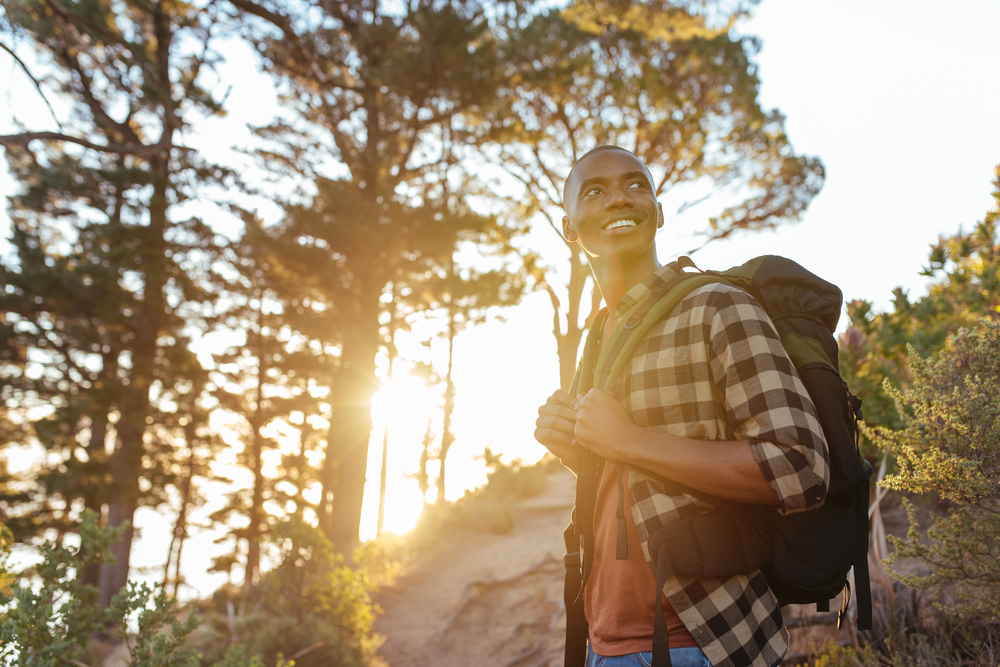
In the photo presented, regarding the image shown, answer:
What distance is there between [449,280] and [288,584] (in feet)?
26.2

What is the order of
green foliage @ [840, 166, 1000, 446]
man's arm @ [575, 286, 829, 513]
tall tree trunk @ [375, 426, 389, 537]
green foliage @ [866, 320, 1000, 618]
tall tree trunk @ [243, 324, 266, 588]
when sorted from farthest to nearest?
1. tall tree trunk @ [375, 426, 389, 537]
2. tall tree trunk @ [243, 324, 266, 588]
3. green foliage @ [840, 166, 1000, 446]
4. green foliage @ [866, 320, 1000, 618]
5. man's arm @ [575, 286, 829, 513]

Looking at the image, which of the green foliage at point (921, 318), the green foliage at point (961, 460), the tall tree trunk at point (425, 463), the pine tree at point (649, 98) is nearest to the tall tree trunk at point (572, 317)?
the pine tree at point (649, 98)

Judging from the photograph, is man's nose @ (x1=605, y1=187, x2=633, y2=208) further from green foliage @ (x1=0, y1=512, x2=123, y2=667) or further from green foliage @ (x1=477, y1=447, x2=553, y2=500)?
green foliage @ (x1=477, y1=447, x2=553, y2=500)

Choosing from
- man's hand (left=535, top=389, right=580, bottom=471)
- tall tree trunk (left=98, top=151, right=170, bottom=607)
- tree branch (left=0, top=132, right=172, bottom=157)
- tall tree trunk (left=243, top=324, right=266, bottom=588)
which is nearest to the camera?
man's hand (left=535, top=389, right=580, bottom=471)

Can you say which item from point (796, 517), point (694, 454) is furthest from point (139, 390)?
point (796, 517)

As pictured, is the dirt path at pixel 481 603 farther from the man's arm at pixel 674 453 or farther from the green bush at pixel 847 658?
the man's arm at pixel 674 453

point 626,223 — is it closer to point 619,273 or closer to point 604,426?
point 619,273

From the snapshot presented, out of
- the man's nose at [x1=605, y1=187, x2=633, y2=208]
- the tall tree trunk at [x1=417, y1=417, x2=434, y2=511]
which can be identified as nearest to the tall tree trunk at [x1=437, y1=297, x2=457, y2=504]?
the tall tree trunk at [x1=417, y1=417, x2=434, y2=511]

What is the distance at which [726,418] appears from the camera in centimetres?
120

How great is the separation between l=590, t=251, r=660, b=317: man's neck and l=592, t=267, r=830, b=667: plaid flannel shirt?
1.10ft

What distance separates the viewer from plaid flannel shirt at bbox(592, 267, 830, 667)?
103 cm

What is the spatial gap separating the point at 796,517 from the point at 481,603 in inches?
324

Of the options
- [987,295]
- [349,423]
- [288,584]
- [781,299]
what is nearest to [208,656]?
[288,584]

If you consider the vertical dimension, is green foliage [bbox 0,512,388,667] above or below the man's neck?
below
